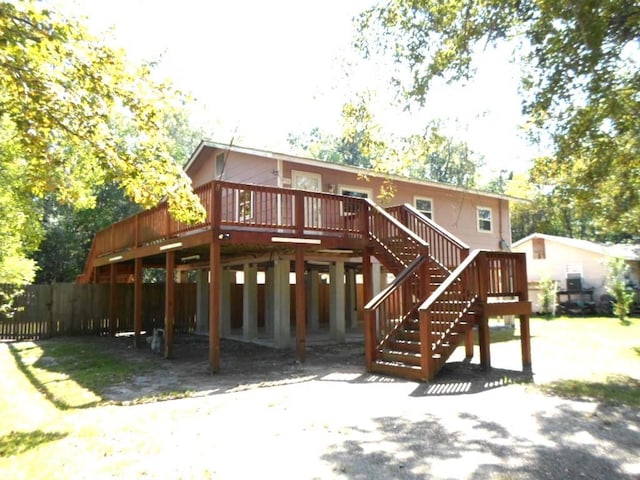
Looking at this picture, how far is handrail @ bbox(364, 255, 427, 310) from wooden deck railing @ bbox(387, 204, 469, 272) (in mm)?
1256

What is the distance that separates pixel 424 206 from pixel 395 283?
30.3ft

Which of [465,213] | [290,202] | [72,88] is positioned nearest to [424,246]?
[290,202]

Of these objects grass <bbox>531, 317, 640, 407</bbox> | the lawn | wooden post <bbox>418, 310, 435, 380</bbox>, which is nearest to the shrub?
grass <bbox>531, 317, 640, 407</bbox>

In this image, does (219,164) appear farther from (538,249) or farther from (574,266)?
(538,249)

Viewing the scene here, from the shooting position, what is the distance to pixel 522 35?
338 inches

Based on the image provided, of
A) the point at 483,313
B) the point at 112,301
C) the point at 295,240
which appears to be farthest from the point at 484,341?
the point at 112,301

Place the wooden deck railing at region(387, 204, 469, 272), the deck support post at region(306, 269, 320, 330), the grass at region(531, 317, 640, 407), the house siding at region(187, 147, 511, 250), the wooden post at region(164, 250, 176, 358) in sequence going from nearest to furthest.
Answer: the grass at region(531, 317, 640, 407) → the wooden post at region(164, 250, 176, 358) → the wooden deck railing at region(387, 204, 469, 272) → the house siding at region(187, 147, 511, 250) → the deck support post at region(306, 269, 320, 330)

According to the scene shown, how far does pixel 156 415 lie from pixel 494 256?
6831mm

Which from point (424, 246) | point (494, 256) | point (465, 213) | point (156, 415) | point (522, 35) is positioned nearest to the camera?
point (156, 415)

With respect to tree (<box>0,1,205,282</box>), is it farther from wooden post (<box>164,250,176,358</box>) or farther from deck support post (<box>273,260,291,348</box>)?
deck support post (<box>273,260,291,348</box>)

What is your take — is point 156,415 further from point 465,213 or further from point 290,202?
point 465,213

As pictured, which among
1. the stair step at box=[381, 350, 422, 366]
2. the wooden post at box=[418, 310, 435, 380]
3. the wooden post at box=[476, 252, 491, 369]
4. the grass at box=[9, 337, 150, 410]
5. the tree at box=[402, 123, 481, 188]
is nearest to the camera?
the grass at box=[9, 337, 150, 410]

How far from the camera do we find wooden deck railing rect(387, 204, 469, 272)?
38.0ft

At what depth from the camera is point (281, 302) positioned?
13094 mm
